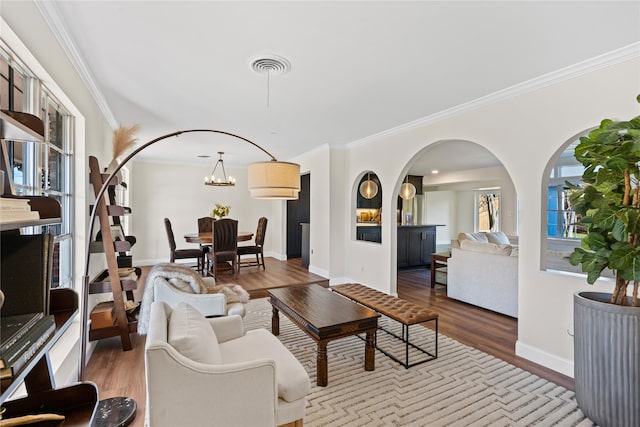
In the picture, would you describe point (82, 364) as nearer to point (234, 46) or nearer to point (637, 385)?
point (234, 46)

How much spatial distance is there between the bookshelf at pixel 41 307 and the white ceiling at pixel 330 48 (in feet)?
4.19

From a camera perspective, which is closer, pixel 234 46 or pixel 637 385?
pixel 637 385

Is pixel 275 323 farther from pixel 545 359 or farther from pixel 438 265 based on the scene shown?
pixel 438 265

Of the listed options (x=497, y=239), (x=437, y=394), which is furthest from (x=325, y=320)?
(x=497, y=239)

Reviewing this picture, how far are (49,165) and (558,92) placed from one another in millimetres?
4206

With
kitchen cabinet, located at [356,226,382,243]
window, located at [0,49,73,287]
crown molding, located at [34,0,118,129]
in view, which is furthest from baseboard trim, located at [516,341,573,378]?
crown molding, located at [34,0,118,129]

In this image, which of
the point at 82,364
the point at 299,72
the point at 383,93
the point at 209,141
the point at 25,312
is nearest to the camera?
the point at 25,312

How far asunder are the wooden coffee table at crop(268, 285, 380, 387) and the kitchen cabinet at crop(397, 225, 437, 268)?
401 cm

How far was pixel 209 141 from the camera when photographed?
17.9ft

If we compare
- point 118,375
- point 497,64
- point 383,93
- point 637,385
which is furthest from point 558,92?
point 118,375

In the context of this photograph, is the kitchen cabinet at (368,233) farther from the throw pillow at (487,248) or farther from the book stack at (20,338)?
the book stack at (20,338)

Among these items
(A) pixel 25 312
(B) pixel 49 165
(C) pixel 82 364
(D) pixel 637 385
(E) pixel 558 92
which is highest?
(E) pixel 558 92

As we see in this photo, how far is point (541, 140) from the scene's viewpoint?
277cm

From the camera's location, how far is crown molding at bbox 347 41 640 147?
2295mm
